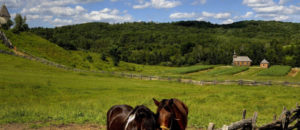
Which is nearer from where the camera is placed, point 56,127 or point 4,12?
point 56,127

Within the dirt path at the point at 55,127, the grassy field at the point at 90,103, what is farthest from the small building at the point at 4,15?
the dirt path at the point at 55,127

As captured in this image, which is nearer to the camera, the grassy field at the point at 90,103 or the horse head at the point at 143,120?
the horse head at the point at 143,120

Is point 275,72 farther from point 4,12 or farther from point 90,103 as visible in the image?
point 4,12

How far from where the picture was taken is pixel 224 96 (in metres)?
29.1

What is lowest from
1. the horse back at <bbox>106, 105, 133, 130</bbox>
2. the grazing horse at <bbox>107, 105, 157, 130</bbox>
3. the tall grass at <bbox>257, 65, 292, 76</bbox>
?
the tall grass at <bbox>257, 65, 292, 76</bbox>

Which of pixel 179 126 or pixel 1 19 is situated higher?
pixel 1 19

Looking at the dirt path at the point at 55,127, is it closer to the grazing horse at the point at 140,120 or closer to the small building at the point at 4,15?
the grazing horse at the point at 140,120

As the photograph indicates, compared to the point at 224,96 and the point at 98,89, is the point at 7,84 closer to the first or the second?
the point at 98,89

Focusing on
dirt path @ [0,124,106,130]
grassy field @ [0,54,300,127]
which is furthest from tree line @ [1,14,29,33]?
dirt path @ [0,124,106,130]

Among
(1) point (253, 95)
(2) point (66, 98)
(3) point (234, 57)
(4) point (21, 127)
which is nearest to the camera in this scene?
(4) point (21, 127)

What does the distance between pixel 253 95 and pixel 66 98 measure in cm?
2247

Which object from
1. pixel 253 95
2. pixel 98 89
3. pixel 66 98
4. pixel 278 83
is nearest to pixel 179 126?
pixel 66 98

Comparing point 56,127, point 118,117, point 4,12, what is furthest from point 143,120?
point 4,12

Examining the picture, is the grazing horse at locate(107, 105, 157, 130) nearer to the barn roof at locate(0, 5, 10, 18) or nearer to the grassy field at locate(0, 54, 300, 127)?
→ the grassy field at locate(0, 54, 300, 127)
